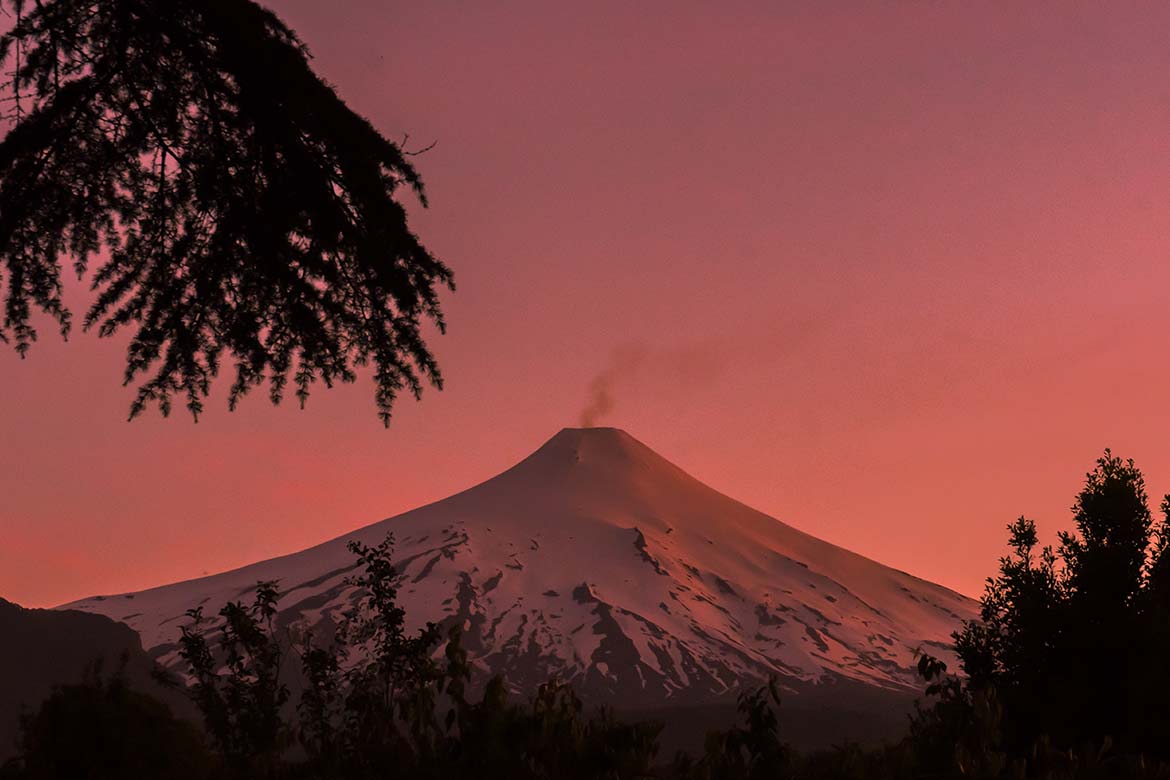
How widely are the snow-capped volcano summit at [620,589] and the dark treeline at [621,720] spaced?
109 m

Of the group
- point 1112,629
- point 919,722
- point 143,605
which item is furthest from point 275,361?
point 143,605

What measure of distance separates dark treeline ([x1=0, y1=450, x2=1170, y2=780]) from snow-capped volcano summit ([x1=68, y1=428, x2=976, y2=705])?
109m

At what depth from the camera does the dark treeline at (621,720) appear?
661 centimetres

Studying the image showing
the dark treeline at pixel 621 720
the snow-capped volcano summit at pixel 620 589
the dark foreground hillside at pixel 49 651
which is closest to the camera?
the dark treeline at pixel 621 720

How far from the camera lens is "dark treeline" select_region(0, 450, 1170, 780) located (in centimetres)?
661

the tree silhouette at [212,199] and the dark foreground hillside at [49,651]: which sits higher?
the tree silhouette at [212,199]

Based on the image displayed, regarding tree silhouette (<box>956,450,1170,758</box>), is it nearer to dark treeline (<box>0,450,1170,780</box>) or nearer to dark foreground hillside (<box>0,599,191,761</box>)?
dark treeline (<box>0,450,1170,780</box>)

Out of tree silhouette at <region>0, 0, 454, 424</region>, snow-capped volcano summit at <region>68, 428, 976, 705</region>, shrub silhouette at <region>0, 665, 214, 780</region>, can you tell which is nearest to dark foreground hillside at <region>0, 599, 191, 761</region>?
snow-capped volcano summit at <region>68, 428, 976, 705</region>

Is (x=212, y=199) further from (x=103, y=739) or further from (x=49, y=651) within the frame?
(x=49, y=651)

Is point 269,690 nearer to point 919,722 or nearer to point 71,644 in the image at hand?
point 919,722

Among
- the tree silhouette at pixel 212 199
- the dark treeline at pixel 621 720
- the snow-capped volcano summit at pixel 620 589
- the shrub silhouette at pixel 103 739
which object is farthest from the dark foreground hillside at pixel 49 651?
the tree silhouette at pixel 212 199

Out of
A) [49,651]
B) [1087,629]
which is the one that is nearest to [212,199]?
[1087,629]

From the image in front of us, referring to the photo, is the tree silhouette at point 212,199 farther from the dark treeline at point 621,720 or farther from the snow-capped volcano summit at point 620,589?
the snow-capped volcano summit at point 620,589

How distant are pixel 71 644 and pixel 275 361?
114 metres
